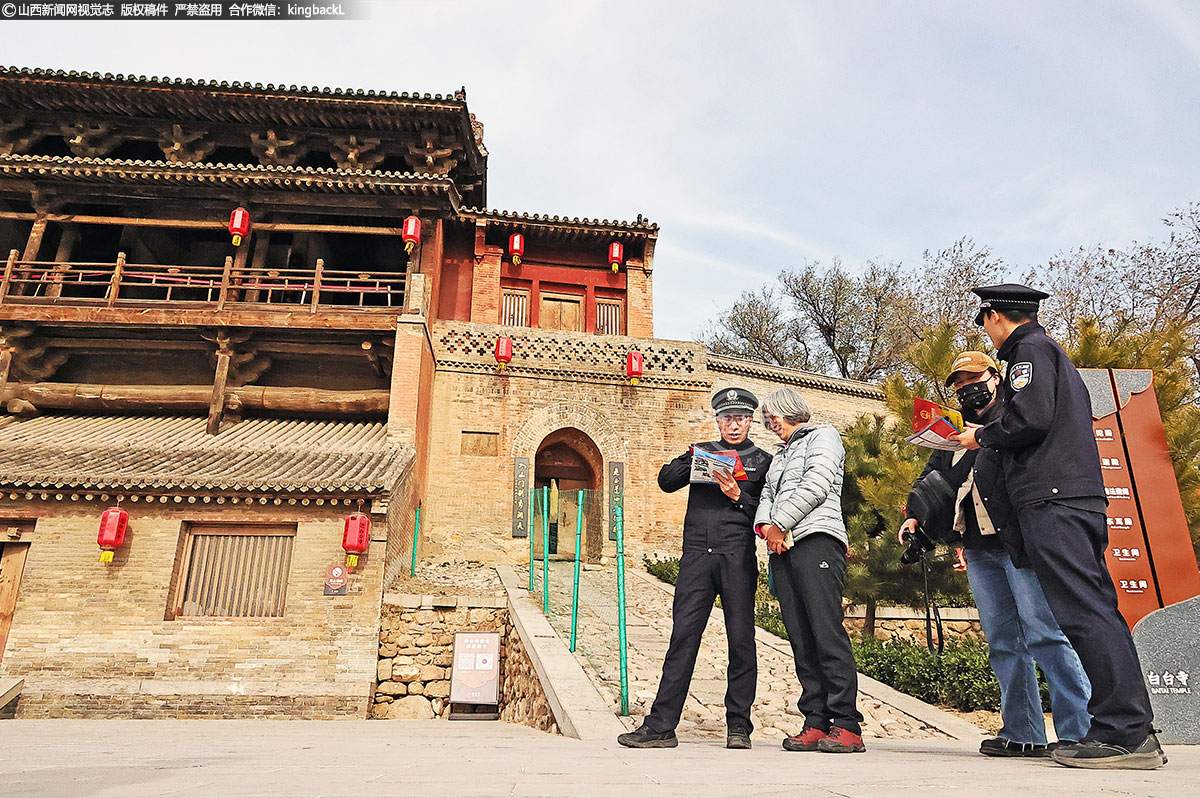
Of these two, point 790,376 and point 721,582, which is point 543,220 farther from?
point 721,582

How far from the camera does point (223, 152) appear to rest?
1451 cm

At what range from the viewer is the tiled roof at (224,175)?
12.4 m

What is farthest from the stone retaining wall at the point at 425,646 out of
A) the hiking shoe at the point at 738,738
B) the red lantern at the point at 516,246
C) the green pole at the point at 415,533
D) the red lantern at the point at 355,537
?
the red lantern at the point at 516,246

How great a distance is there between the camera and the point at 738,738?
349 centimetres

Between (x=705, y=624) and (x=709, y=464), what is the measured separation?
2.70 ft

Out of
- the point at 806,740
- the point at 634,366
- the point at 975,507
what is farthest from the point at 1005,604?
the point at 634,366

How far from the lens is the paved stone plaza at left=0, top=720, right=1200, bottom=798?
1709 millimetres

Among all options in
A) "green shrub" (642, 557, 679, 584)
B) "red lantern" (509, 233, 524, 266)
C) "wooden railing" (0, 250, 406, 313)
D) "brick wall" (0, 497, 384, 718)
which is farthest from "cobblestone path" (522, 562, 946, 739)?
"red lantern" (509, 233, 524, 266)

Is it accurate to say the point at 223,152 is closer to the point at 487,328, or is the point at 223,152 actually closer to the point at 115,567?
the point at 487,328

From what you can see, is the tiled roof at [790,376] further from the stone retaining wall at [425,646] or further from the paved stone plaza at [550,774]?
the paved stone plaza at [550,774]

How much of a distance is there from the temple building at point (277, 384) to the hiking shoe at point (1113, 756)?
809 centimetres

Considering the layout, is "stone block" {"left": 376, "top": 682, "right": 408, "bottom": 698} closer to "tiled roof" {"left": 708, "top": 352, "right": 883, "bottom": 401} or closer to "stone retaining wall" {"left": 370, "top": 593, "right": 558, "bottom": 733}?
"stone retaining wall" {"left": 370, "top": 593, "right": 558, "bottom": 733}

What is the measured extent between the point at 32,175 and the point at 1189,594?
16.9 m

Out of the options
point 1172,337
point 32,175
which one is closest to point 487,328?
point 32,175
